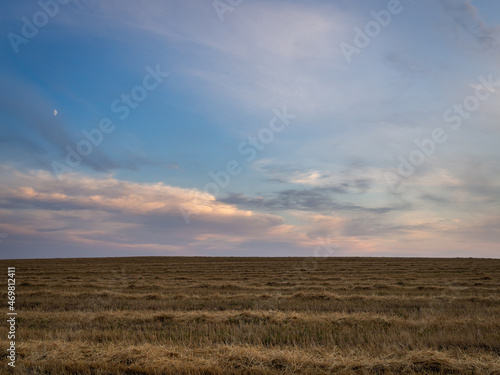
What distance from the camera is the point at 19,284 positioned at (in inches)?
839

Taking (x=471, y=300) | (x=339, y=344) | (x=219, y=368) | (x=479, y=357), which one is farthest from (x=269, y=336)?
(x=471, y=300)

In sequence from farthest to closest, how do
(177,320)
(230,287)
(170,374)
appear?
(230,287) < (177,320) < (170,374)

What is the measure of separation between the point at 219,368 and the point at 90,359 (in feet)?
8.40

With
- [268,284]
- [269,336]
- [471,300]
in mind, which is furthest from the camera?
[268,284]

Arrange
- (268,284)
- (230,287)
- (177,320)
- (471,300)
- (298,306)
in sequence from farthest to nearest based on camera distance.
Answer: (268,284) → (230,287) → (471,300) → (298,306) → (177,320)

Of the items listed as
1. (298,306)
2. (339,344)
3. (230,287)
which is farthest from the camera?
(230,287)

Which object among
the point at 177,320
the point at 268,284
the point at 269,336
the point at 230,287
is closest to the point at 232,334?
the point at 269,336

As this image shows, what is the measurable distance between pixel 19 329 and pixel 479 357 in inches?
429

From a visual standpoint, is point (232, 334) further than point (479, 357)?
Yes

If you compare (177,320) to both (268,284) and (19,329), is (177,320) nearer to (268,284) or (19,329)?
(19,329)

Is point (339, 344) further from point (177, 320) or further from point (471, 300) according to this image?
point (471, 300)

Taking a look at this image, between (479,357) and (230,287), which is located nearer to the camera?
(479,357)

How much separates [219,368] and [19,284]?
20706 millimetres

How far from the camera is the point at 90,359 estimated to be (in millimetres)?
6562
